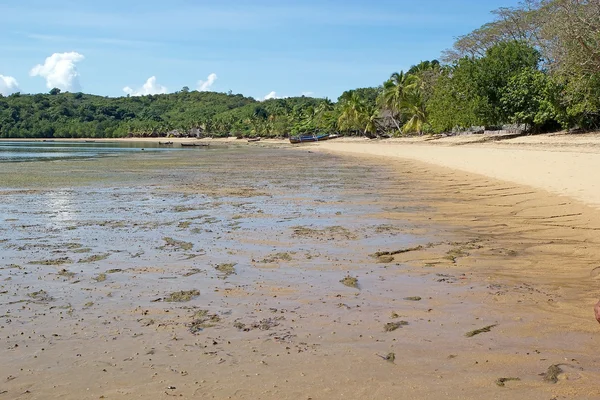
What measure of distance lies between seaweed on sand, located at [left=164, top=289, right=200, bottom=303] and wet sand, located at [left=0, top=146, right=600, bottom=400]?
4cm

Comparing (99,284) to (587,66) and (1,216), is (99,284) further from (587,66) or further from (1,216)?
(587,66)

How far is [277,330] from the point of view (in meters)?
4.75

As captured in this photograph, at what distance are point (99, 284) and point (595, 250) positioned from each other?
6.19 metres

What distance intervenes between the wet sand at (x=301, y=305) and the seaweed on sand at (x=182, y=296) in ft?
0.15

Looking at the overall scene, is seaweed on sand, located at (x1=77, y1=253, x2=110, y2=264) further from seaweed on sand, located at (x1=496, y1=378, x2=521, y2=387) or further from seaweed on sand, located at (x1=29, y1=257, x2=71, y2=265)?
seaweed on sand, located at (x1=496, y1=378, x2=521, y2=387)

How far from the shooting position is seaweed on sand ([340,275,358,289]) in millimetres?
6129

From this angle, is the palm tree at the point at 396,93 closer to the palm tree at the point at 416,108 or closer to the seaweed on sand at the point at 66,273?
the palm tree at the point at 416,108

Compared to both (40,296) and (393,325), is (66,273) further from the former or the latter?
(393,325)

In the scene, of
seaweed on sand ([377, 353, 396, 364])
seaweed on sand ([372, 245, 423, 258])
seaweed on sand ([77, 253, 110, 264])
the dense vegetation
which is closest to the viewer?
seaweed on sand ([377, 353, 396, 364])

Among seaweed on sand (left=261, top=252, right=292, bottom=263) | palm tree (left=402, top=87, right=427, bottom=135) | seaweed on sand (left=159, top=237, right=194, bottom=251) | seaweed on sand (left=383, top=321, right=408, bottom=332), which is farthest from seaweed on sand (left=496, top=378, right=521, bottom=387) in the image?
palm tree (left=402, top=87, right=427, bottom=135)

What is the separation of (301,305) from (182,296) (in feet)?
4.09

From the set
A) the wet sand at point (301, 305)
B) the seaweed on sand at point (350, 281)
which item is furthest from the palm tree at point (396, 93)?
the seaweed on sand at point (350, 281)

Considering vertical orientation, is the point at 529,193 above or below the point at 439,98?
below

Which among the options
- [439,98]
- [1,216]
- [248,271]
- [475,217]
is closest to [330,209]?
[475,217]
